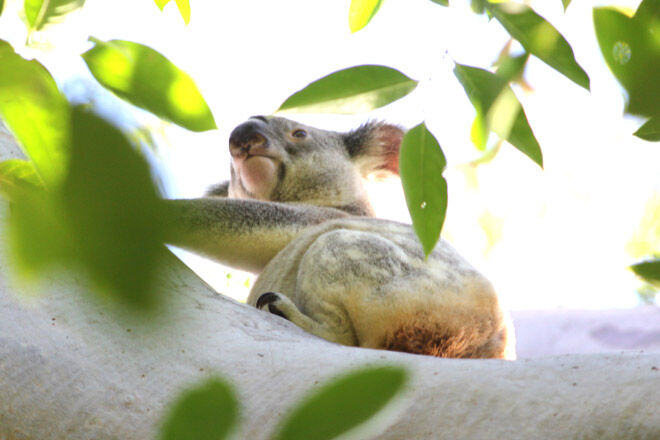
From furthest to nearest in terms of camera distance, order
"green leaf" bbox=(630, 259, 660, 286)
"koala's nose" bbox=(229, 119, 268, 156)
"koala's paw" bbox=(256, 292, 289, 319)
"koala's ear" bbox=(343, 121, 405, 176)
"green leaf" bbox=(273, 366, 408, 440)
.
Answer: "koala's ear" bbox=(343, 121, 405, 176) → "koala's nose" bbox=(229, 119, 268, 156) → "koala's paw" bbox=(256, 292, 289, 319) → "green leaf" bbox=(630, 259, 660, 286) → "green leaf" bbox=(273, 366, 408, 440)

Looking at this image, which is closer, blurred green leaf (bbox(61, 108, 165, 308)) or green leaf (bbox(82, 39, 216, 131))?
blurred green leaf (bbox(61, 108, 165, 308))

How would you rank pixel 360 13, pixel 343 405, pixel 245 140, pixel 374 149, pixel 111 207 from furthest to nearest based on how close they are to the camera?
pixel 374 149
pixel 245 140
pixel 360 13
pixel 343 405
pixel 111 207

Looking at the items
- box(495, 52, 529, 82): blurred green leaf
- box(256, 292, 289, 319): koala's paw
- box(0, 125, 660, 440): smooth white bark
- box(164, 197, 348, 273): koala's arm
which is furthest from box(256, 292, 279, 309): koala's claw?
box(495, 52, 529, 82): blurred green leaf

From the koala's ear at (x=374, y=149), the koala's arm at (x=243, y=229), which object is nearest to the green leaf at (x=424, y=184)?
the koala's arm at (x=243, y=229)

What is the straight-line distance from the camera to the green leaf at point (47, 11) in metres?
0.55

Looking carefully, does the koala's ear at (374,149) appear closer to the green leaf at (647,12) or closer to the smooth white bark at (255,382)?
the smooth white bark at (255,382)

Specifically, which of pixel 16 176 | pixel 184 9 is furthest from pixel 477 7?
pixel 16 176

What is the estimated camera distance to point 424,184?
849mm

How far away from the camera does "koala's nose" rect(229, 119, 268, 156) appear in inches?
131

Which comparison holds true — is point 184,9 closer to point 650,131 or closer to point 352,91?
point 352,91

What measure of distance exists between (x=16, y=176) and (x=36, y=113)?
111mm

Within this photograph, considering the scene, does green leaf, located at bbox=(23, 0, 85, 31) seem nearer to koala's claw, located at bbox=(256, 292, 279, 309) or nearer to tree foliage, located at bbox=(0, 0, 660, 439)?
tree foliage, located at bbox=(0, 0, 660, 439)

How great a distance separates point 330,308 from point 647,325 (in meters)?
2.92

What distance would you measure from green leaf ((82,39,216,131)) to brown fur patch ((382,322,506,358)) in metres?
1.74
